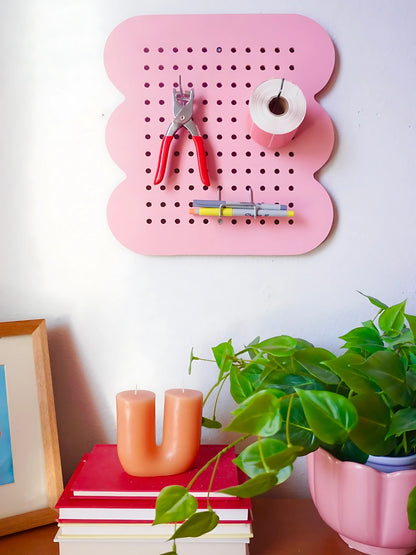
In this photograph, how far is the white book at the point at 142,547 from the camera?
0.68 meters

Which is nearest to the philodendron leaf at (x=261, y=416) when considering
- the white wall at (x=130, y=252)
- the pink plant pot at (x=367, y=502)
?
the pink plant pot at (x=367, y=502)

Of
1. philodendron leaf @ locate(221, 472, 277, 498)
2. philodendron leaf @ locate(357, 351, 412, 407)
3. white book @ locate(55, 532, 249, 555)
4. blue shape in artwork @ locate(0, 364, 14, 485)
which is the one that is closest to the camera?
philodendron leaf @ locate(221, 472, 277, 498)

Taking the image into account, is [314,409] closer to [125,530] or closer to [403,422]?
[403,422]

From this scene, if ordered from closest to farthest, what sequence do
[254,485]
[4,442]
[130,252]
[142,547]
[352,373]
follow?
[254,485]
[352,373]
[142,547]
[4,442]
[130,252]

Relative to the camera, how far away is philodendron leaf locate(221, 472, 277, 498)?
47 centimetres

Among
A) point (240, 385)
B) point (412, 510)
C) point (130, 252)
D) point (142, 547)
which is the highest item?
point (130, 252)

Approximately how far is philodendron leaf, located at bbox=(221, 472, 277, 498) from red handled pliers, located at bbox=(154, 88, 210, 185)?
0.51 meters

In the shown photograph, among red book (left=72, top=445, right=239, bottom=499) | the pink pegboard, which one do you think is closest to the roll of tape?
the pink pegboard

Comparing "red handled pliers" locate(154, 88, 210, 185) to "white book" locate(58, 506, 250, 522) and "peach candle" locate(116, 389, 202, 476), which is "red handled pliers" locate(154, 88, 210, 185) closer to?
"peach candle" locate(116, 389, 202, 476)

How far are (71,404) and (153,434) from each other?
0.25 metres

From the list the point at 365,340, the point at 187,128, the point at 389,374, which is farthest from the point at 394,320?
the point at 187,128

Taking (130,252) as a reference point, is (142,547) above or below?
below

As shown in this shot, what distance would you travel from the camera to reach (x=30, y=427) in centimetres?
81

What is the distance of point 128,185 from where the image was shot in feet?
2.88
